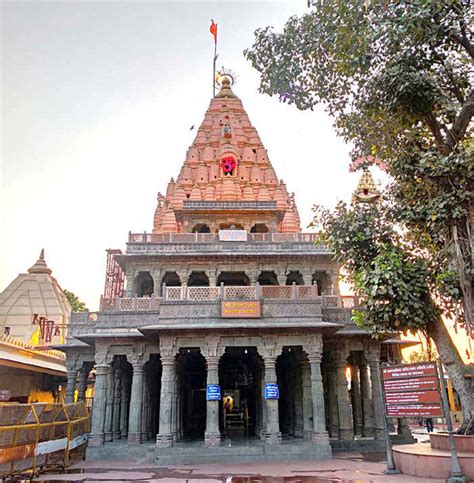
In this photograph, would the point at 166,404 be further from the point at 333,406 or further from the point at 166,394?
the point at 333,406

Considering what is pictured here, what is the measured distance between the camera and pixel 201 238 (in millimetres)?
26172

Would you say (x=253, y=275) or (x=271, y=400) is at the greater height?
(x=253, y=275)

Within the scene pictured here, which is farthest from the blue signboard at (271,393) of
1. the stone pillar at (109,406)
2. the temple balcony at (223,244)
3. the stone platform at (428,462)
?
the temple balcony at (223,244)

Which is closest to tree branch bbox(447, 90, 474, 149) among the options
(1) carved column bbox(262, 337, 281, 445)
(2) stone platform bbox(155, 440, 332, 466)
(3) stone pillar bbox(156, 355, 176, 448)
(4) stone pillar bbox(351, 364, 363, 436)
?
(1) carved column bbox(262, 337, 281, 445)

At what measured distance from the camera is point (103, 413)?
19.5 m

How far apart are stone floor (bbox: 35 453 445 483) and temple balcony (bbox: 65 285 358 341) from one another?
17.4 ft

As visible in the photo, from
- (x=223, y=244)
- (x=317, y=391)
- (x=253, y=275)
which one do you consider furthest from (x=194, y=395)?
(x=317, y=391)

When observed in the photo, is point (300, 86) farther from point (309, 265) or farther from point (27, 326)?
point (27, 326)

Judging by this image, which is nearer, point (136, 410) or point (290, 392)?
point (136, 410)

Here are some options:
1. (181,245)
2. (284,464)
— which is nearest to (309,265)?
(181,245)

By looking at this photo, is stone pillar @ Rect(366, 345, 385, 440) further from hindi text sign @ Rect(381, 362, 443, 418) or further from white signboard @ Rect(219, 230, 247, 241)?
white signboard @ Rect(219, 230, 247, 241)

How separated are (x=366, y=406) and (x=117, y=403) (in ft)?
43.8

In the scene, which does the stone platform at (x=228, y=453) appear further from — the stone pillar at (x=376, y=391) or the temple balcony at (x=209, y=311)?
the temple balcony at (x=209, y=311)

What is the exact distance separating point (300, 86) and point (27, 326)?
4254 cm
